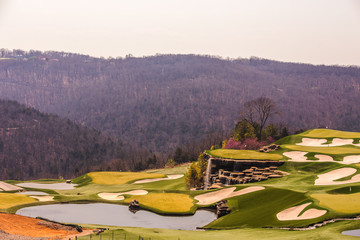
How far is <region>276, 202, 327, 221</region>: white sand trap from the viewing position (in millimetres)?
24688

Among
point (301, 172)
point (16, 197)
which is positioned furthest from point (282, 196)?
point (16, 197)

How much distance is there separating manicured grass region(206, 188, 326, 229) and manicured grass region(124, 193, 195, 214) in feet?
13.8

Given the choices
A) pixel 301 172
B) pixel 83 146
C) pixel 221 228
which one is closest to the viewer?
pixel 221 228

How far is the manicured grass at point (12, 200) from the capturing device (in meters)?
35.4

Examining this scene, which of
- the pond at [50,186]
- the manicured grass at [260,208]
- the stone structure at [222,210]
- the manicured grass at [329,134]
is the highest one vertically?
the manicured grass at [329,134]

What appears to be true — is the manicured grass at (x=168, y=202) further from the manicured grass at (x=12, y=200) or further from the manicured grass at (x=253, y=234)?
the manicured grass at (x=253, y=234)

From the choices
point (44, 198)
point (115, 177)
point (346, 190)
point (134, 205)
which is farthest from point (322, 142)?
point (44, 198)

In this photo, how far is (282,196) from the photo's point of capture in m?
31.1

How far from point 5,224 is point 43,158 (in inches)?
6737

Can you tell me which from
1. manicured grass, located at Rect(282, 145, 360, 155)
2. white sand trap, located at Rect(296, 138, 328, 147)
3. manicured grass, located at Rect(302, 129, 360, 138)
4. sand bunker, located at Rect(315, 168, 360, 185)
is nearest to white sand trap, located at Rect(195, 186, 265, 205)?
sand bunker, located at Rect(315, 168, 360, 185)

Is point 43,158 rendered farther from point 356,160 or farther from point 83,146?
point 356,160

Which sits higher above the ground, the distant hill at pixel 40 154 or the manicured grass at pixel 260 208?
the manicured grass at pixel 260 208

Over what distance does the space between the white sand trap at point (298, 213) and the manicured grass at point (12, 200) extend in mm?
22860

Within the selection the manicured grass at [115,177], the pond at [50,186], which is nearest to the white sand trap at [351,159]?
the manicured grass at [115,177]
